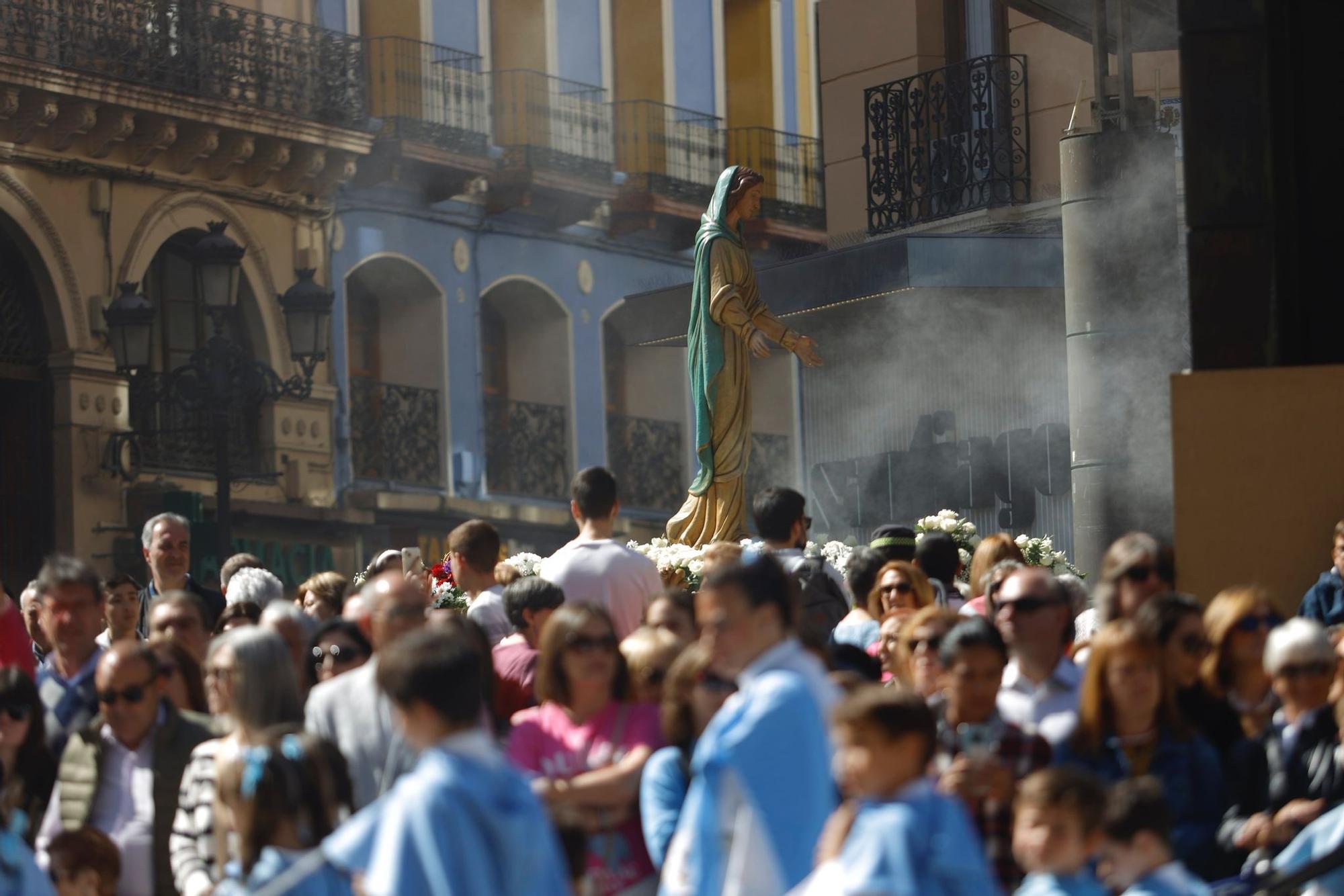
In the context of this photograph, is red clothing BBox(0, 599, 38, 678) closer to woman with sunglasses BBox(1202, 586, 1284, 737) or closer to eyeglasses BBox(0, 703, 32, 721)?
eyeglasses BBox(0, 703, 32, 721)

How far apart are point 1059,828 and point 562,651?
61.4 inches

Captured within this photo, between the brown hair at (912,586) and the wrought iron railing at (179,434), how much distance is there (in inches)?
560

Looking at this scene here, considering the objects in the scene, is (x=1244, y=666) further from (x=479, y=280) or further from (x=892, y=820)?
(x=479, y=280)

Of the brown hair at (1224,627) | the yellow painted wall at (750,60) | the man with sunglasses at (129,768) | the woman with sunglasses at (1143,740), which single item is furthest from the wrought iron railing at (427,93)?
the woman with sunglasses at (1143,740)

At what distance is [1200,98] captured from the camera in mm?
10281

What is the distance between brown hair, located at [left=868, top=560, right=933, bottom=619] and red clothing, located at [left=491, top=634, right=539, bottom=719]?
1.33 meters

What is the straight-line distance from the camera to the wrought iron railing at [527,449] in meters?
27.7

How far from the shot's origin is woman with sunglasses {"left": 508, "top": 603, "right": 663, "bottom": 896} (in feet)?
22.2

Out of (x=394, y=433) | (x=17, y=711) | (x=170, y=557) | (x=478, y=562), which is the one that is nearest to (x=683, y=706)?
(x=17, y=711)

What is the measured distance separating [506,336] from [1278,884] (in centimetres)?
2317

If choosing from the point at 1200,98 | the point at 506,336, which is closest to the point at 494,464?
the point at 506,336

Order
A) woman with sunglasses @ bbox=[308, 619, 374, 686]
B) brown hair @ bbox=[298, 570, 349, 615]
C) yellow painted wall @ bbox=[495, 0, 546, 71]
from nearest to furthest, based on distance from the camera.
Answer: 1. woman with sunglasses @ bbox=[308, 619, 374, 686]
2. brown hair @ bbox=[298, 570, 349, 615]
3. yellow painted wall @ bbox=[495, 0, 546, 71]

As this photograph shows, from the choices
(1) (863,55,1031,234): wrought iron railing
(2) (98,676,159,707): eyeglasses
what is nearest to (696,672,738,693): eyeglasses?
(2) (98,676,159,707): eyeglasses

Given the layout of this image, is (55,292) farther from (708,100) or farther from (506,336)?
(708,100)
